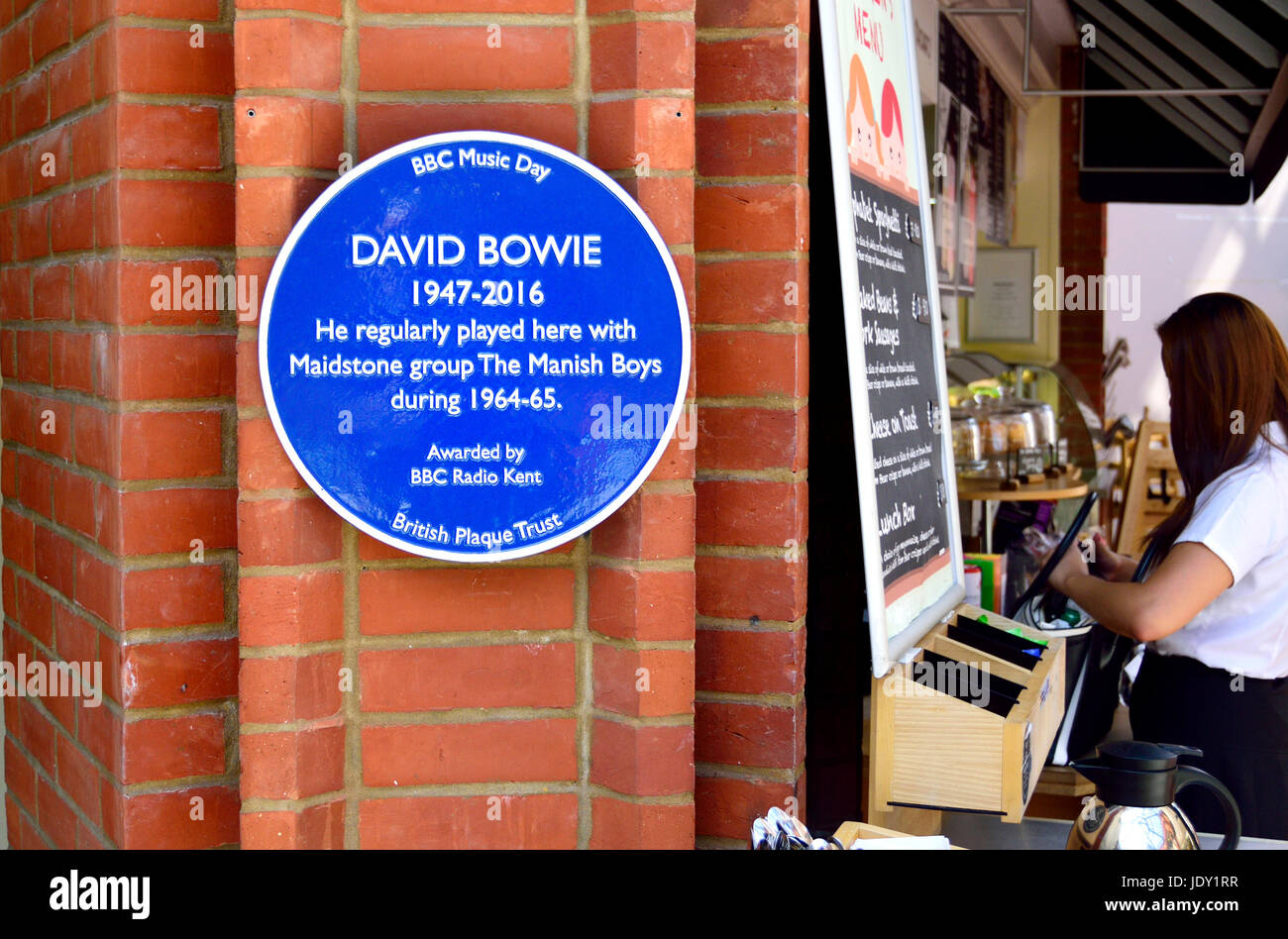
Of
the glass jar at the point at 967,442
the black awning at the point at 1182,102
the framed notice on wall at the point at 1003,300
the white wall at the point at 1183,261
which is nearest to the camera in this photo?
the black awning at the point at 1182,102

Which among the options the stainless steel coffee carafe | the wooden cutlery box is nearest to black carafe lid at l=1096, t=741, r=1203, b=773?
the stainless steel coffee carafe

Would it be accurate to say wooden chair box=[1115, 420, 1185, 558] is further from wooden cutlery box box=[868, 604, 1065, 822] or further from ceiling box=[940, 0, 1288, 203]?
wooden cutlery box box=[868, 604, 1065, 822]

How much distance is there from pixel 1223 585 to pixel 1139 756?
3.39 ft

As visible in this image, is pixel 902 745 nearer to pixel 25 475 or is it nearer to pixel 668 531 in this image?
pixel 668 531

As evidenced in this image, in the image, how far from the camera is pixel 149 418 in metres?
1.58

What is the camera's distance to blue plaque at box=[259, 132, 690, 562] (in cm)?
150

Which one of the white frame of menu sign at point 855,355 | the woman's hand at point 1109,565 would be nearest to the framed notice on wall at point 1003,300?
the woman's hand at point 1109,565

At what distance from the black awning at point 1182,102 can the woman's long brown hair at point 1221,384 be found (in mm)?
2086

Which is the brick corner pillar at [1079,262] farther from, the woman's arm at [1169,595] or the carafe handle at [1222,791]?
the carafe handle at [1222,791]

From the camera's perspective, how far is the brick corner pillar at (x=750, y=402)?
1.72 metres

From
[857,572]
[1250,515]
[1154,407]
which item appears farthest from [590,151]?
[1154,407]

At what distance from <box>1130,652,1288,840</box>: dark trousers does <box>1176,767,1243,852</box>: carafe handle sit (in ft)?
2.84

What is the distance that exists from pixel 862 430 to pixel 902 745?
1.51 ft

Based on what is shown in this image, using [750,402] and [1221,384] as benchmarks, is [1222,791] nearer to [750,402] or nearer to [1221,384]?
[750,402]
